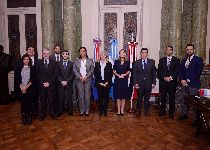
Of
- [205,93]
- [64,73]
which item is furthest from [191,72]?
[64,73]

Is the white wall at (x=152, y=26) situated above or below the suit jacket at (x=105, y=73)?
above

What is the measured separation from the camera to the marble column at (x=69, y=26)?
687 cm

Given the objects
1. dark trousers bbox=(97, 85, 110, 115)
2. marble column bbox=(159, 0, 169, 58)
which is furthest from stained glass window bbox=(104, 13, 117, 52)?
dark trousers bbox=(97, 85, 110, 115)

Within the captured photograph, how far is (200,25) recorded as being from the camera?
661cm

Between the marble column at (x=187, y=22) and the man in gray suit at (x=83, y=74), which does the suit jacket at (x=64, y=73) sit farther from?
the marble column at (x=187, y=22)

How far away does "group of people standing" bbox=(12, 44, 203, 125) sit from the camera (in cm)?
535

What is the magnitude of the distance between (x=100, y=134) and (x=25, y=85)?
1.89 meters

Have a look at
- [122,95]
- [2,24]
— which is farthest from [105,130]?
[2,24]

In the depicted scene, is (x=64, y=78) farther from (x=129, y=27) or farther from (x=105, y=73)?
(x=129, y=27)

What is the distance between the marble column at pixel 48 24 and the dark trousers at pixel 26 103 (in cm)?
197

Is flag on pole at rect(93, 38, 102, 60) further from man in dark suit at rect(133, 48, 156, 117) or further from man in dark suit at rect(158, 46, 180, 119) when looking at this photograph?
man in dark suit at rect(158, 46, 180, 119)

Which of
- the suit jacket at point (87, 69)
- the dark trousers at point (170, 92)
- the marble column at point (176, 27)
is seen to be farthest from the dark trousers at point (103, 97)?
the marble column at point (176, 27)

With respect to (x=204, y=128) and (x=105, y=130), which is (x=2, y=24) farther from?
(x=204, y=128)

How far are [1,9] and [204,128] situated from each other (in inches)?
271
